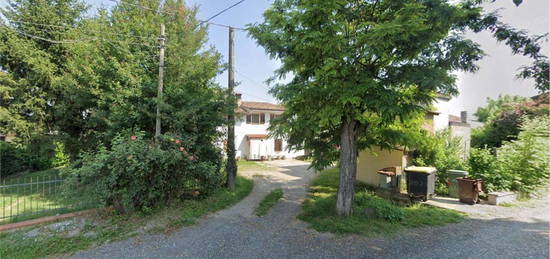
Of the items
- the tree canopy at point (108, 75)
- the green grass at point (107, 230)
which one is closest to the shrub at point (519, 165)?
the green grass at point (107, 230)

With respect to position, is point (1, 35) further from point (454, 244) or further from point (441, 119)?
point (441, 119)

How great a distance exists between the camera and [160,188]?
17.9 feet

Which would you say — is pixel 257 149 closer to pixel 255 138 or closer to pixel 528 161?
pixel 255 138

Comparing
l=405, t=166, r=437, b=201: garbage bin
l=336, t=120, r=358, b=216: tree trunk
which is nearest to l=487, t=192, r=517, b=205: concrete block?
l=405, t=166, r=437, b=201: garbage bin

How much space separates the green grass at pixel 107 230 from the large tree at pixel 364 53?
3.58 m

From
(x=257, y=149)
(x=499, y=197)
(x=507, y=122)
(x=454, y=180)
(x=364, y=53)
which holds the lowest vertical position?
(x=499, y=197)

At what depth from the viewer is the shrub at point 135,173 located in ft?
15.4

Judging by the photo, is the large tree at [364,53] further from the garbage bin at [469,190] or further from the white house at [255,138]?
the white house at [255,138]

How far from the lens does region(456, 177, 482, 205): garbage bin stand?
6.54 m

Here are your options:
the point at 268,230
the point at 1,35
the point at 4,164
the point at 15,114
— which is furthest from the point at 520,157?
the point at 4,164

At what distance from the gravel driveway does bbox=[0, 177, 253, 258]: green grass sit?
0.34 m

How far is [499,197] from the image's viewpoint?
6.50 meters

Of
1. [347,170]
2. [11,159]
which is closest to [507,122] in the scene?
[347,170]

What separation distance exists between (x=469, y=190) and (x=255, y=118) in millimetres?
15074
